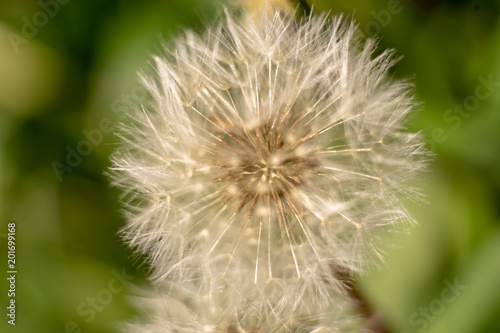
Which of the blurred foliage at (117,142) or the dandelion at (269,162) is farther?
the blurred foliage at (117,142)

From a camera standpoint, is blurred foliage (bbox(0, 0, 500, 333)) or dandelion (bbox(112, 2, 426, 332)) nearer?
dandelion (bbox(112, 2, 426, 332))

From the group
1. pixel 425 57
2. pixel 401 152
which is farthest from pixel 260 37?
pixel 425 57

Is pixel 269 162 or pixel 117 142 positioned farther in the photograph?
pixel 117 142

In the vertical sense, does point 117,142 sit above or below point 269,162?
above

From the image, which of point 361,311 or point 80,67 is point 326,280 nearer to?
point 361,311
